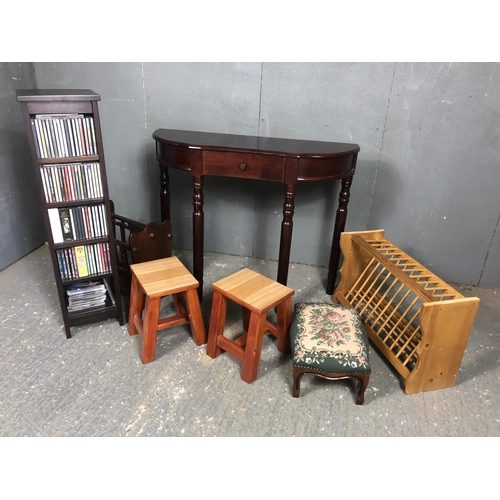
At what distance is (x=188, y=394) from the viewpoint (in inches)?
64.2

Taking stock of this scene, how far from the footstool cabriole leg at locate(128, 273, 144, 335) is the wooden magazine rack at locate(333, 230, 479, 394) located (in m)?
1.09

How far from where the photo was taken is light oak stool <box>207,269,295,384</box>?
166 centimetres

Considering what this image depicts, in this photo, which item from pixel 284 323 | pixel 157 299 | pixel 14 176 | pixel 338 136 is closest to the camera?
pixel 157 299

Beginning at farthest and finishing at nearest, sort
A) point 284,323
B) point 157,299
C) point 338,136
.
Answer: point 338,136
point 284,323
point 157,299

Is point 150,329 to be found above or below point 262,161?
below

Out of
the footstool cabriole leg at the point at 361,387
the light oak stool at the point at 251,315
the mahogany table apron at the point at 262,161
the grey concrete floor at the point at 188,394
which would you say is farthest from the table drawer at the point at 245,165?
the footstool cabriole leg at the point at 361,387

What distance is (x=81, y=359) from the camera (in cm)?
179

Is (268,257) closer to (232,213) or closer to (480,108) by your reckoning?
(232,213)

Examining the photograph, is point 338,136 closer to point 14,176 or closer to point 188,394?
point 188,394

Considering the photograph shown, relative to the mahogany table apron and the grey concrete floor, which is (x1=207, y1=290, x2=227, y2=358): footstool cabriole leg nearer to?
the grey concrete floor

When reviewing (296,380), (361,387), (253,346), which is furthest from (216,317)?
(361,387)

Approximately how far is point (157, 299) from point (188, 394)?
417mm

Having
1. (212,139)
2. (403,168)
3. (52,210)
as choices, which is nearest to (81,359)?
(52,210)

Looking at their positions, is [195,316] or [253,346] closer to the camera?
[253,346]
